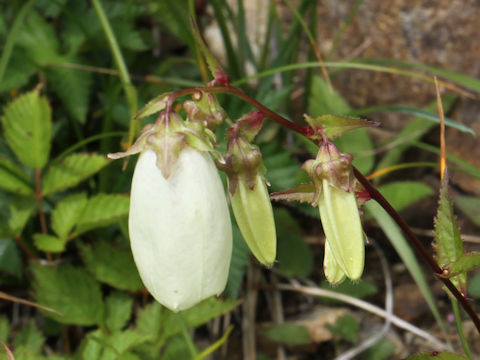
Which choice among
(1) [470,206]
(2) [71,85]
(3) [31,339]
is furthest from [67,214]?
(1) [470,206]

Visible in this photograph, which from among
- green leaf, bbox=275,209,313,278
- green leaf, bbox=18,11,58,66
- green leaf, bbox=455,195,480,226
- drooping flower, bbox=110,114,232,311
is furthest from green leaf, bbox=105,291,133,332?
green leaf, bbox=455,195,480,226

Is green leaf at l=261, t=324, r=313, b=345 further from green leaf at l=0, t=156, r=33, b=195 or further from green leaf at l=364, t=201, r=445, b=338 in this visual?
green leaf at l=0, t=156, r=33, b=195

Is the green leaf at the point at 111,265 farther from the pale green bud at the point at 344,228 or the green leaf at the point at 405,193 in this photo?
the green leaf at the point at 405,193

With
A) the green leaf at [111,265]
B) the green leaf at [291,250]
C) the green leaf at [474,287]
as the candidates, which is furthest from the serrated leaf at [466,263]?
the green leaf at [291,250]

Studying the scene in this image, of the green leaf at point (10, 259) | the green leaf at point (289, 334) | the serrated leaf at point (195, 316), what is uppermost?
the green leaf at point (10, 259)

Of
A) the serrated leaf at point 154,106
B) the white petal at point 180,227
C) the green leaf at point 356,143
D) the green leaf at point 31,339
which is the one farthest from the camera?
the green leaf at point 356,143

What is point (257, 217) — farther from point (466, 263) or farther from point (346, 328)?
point (346, 328)

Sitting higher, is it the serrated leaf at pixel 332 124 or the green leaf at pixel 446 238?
the serrated leaf at pixel 332 124
